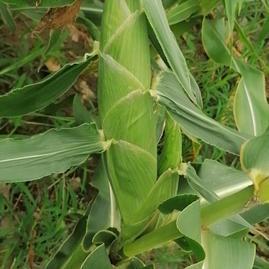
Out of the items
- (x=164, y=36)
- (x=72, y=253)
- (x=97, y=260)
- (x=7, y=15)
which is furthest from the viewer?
(x=7, y=15)

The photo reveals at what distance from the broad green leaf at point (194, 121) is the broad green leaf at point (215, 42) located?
17.4 inches

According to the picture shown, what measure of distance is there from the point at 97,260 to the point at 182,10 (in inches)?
20.1

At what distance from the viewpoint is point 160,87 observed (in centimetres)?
105

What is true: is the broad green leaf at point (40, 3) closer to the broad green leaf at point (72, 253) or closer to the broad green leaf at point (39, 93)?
the broad green leaf at point (39, 93)

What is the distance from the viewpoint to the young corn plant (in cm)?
98

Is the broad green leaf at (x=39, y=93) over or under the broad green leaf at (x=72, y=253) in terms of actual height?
over

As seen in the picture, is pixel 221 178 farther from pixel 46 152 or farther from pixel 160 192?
pixel 46 152

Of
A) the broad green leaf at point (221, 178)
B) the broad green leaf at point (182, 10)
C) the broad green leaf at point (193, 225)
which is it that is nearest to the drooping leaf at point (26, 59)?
the broad green leaf at point (182, 10)

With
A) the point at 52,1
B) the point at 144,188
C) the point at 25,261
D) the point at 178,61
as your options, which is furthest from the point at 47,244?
the point at 178,61

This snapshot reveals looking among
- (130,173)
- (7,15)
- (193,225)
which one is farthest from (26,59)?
(193,225)

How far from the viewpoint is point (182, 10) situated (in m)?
1.39

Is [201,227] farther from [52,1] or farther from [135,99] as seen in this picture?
[52,1]

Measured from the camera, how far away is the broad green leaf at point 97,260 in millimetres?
1227

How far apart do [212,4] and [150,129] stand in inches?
16.7
